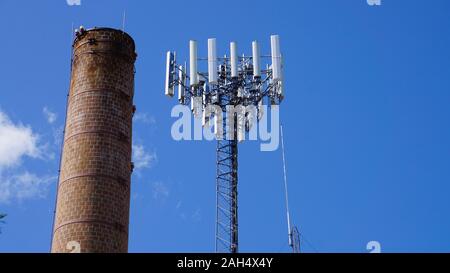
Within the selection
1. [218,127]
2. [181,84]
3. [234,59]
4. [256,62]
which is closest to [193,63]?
[181,84]

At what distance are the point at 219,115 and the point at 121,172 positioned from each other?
33.0ft

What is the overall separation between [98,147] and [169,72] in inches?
379

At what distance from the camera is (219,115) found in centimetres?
4259

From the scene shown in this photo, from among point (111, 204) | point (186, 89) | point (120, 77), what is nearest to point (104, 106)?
point (120, 77)

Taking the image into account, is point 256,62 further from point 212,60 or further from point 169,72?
point 169,72

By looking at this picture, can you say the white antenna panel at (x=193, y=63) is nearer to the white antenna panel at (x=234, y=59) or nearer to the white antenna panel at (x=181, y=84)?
the white antenna panel at (x=181, y=84)

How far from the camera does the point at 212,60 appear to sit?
135 ft

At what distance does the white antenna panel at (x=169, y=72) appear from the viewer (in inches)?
1638

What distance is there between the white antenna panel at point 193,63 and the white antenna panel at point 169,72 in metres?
1.24

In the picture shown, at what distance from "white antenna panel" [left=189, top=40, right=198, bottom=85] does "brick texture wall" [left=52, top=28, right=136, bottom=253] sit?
4.88 meters

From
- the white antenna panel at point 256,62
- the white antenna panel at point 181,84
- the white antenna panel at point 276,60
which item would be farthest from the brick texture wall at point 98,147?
the white antenna panel at point 276,60

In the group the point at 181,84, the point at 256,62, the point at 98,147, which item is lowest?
the point at 98,147
